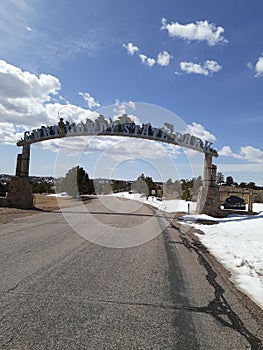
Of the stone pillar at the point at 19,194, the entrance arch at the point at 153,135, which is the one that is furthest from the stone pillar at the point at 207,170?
the stone pillar at the point at 19,194

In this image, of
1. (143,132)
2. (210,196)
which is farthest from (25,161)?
(210,196)

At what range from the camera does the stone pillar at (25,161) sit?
967 inches

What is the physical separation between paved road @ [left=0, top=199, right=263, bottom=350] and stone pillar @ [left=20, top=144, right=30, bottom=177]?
56.4 feet

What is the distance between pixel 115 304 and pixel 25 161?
21.7 meters

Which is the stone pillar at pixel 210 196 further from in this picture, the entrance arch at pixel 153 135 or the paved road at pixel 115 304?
the paved road at pixel 115 304

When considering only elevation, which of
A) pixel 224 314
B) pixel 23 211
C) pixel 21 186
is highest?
pixel 21 186

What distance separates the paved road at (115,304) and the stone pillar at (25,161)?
1720cm

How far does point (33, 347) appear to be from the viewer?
3188mm

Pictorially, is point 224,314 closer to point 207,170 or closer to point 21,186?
point 207,170

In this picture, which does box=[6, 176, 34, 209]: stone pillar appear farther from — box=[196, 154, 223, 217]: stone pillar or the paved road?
the paved road

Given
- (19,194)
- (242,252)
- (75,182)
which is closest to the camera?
(242,252)

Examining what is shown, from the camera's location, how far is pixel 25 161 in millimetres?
24625

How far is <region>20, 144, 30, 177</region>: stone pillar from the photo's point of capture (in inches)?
967

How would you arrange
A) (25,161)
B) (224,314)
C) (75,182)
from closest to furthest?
(224,314) < (25,161) < (75,182)
